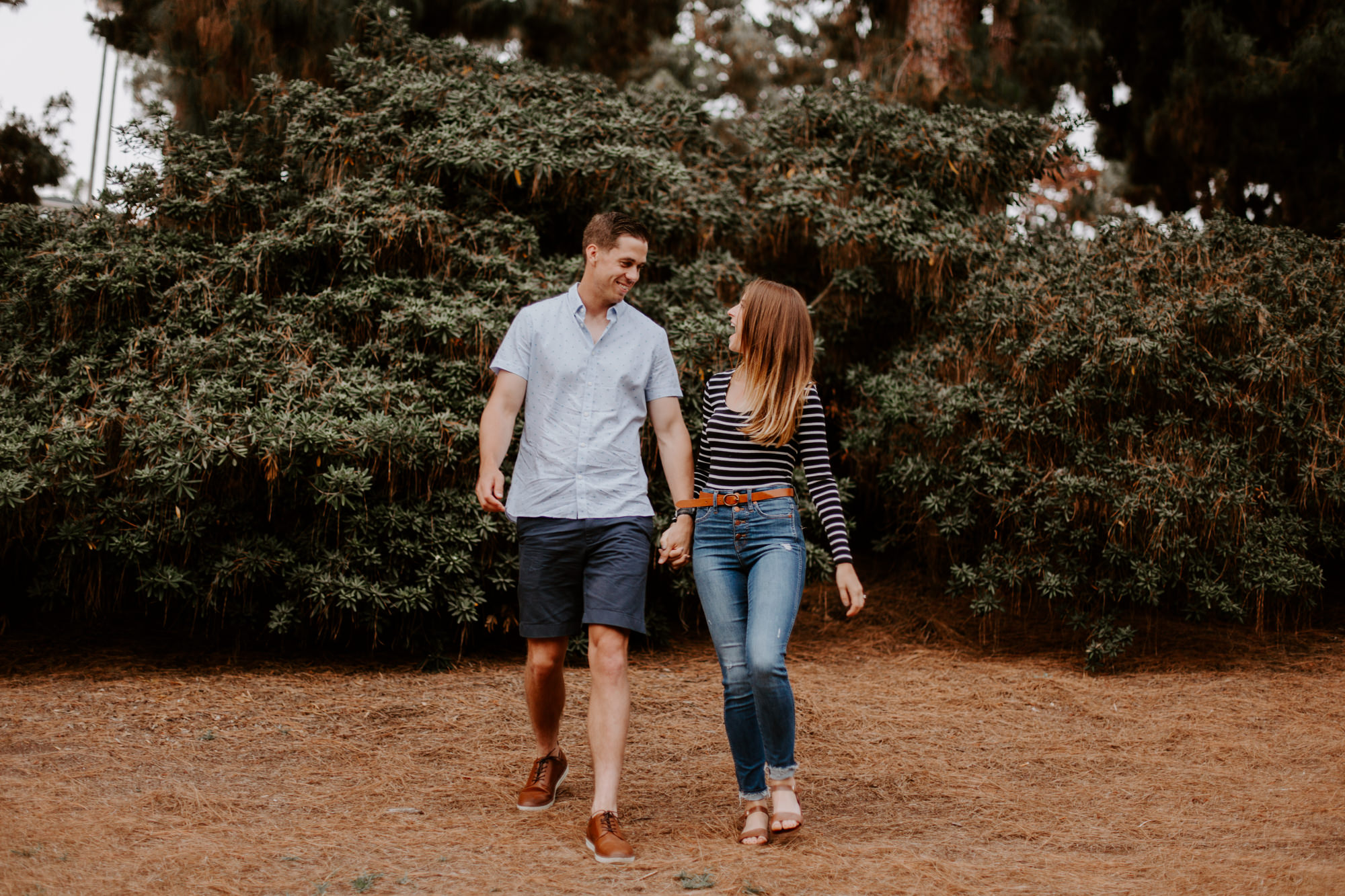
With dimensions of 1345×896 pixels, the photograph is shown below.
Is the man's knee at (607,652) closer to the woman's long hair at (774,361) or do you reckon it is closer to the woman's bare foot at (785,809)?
the woman's bare foot at (785,809)

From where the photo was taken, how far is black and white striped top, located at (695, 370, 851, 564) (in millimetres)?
3447

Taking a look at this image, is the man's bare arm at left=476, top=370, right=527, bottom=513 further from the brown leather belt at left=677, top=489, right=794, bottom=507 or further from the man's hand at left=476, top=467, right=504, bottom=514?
the brown leather belt at left=677, top=489, right=794, bottom=507

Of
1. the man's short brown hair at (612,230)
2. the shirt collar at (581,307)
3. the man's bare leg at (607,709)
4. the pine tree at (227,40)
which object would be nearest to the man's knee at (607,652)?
the man's bare leg at (607,709)

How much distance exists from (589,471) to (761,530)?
0.63m

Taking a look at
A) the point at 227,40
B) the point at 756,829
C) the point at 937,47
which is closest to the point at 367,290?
the point at 227,40

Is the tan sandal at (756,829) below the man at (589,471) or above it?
below

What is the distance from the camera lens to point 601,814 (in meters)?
3.25

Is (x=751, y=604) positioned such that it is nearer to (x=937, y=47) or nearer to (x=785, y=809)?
(x=785, y=809)

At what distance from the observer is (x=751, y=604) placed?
3.35 meters

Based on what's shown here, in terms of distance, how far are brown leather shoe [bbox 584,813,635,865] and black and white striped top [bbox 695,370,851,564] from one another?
3.67 ft

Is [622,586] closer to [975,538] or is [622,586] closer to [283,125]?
[975,538]

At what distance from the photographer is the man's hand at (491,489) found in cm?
339

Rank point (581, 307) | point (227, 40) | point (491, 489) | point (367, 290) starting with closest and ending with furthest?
point (491, 489)
point (581, 307)
point (367, 290)
point (227, 40)

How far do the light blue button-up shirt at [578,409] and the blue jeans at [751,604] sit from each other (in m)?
0.28
